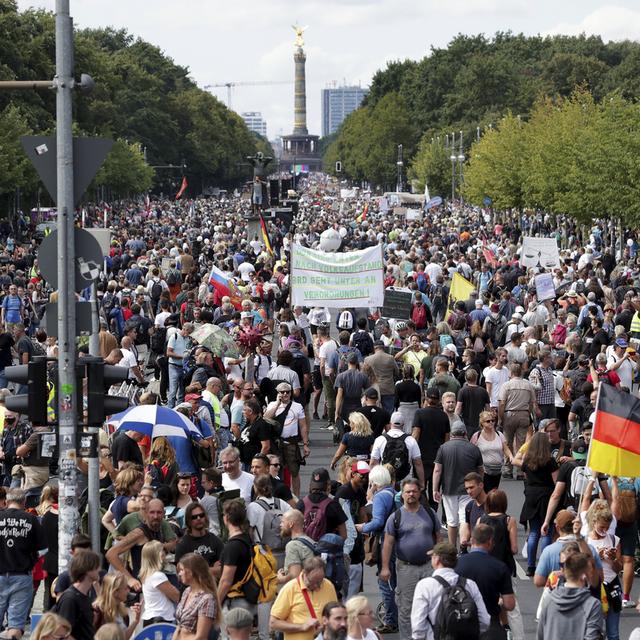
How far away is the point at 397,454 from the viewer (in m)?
13.4

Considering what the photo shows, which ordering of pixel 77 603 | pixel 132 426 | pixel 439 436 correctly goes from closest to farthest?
pixel 77 603 < pixel 132 426 < pixel 439 436

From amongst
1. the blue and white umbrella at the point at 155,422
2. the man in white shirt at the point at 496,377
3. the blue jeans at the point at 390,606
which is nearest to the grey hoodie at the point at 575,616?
the blue jeans at the point at 390,606

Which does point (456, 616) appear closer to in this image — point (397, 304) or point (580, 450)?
point (580, 450)

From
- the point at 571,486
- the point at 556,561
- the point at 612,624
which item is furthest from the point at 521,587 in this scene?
the point at 556,561

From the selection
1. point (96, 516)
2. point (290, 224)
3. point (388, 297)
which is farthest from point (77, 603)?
point (290, 224)

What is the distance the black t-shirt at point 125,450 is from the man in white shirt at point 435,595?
5049mm

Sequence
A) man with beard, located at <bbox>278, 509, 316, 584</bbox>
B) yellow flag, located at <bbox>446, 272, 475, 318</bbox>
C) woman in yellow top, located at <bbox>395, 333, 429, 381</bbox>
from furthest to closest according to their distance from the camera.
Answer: yellow flag, located at <bbox>446, 272, 475, 318</bbox>, woman in yellow top, located at <bbox>395, 333, 429, 381</bbox>, man with beard, located at <bbox>278, 509, 316, 584</bbox>

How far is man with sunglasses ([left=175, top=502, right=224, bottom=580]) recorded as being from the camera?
34.1ft

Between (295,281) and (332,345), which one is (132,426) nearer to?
(332,345)

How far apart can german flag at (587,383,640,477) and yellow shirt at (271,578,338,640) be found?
309 cm

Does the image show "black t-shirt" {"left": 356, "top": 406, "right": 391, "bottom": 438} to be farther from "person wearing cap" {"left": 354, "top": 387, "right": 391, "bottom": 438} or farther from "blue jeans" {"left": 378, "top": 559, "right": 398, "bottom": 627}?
"blue jeans" {"left": 378, "top": 559, "right": 398, "bottom": 627}

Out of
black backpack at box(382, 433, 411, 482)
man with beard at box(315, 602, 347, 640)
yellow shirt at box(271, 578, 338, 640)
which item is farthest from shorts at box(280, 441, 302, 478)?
man with beard at box(315, 602, 347, 640)

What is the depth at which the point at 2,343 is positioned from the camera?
892 inches

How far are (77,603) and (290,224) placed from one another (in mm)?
54787
